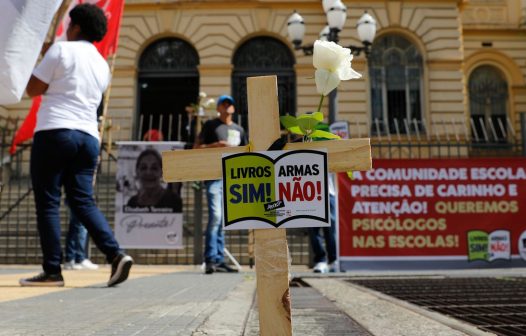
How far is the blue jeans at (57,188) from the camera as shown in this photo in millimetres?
3795

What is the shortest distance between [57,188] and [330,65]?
9.35 feet

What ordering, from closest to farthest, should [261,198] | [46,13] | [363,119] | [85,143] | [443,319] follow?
[261,198] → [443,319] → [46,13] → [85,143] → [363,119]

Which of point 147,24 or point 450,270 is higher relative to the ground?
point 147,24

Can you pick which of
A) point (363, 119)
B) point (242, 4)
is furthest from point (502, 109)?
point (242, 4)

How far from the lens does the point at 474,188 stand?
7.16m

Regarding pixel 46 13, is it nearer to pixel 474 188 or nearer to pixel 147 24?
pixel 474 188

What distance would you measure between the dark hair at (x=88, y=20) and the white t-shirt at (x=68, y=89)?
0.14 metres

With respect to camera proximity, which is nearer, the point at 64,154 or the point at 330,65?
the point at 330,65

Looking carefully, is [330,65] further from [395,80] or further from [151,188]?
[395,80]

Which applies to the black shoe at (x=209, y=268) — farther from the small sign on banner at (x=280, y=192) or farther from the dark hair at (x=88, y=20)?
the small sign on banner at (x=280, y=192)

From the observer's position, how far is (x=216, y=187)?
6309 mm

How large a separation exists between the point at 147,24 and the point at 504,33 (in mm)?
15795

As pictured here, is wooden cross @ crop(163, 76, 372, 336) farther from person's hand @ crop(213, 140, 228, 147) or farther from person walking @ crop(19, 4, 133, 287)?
person's hand @ crop(213, 140, 228, 147)

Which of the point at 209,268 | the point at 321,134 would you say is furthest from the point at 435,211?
the point at 321,134
